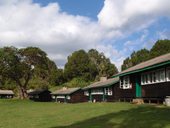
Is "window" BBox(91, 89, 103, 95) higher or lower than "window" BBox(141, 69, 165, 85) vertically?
lower

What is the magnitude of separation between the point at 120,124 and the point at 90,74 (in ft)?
349

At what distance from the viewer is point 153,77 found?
1303 inches

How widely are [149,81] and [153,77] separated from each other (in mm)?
1110

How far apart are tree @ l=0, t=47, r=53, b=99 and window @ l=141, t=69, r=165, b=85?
184 ft

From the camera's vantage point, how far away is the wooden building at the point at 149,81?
3016 cm

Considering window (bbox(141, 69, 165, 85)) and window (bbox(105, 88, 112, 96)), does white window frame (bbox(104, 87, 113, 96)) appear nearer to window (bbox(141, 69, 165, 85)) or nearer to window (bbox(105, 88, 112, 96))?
window (bbox(105, 88, 112, 96))

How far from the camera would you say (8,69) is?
8644 cm

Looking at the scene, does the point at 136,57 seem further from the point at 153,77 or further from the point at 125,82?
the point at 153,77

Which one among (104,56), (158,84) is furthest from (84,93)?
(104,56)

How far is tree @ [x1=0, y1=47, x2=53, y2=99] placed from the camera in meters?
86.2

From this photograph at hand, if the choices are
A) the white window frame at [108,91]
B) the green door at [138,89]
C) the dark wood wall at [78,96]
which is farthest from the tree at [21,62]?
the green door at [138,89]

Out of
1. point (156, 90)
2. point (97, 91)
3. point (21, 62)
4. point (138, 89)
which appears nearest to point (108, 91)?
point (97, 91)

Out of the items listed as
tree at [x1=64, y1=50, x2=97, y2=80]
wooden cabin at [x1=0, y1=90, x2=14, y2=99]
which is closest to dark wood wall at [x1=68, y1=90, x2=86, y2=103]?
tree at [x1=64, y1=50, x2=97, y2=80]

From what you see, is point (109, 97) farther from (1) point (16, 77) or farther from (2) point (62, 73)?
(2) point (62, 73)
